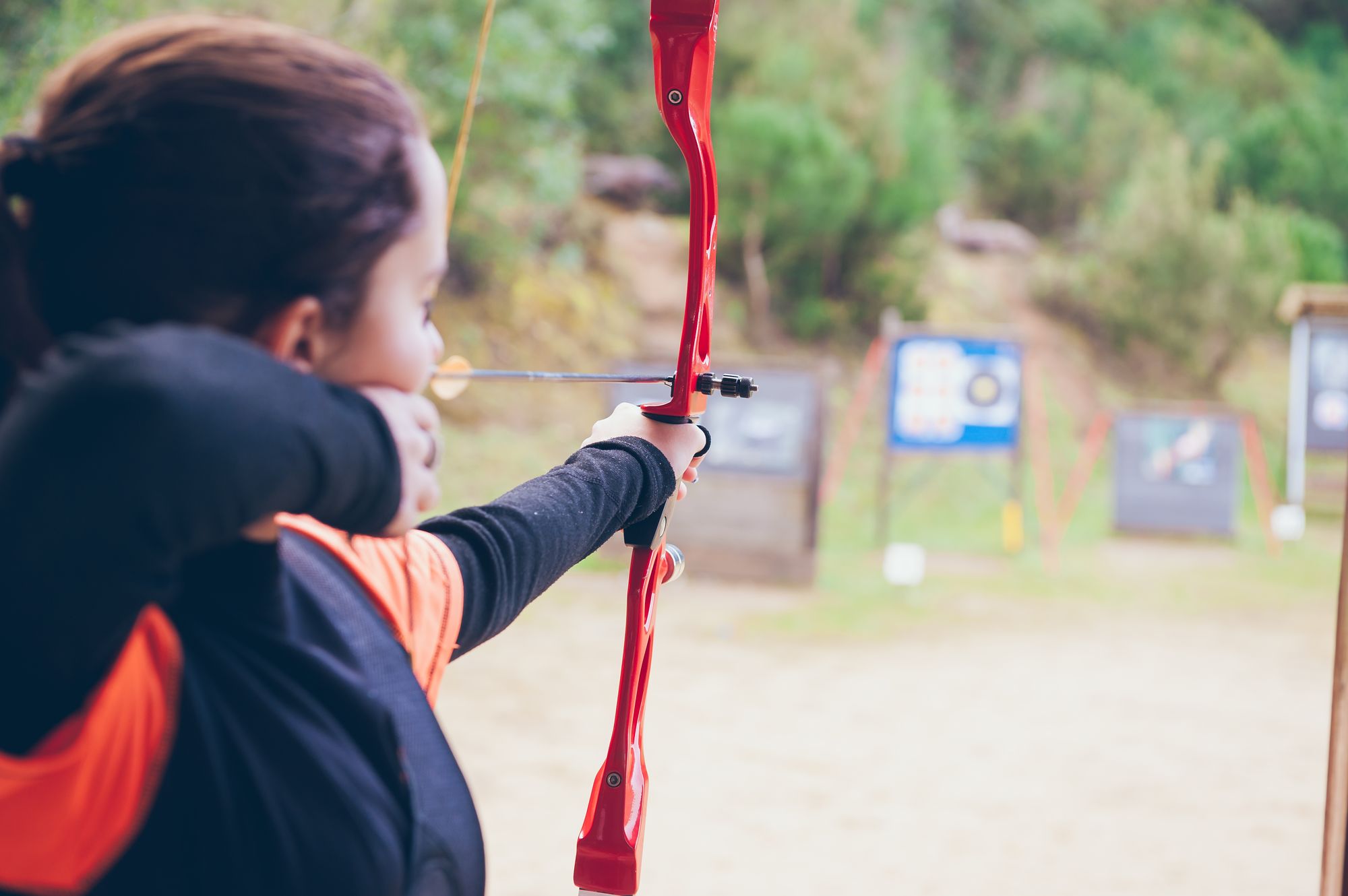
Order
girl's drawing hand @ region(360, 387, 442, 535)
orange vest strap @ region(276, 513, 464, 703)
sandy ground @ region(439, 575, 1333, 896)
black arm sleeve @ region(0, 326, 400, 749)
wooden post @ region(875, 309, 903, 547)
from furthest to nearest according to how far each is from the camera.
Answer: wooden post @ region(875, 309, 903, 547)
sandy ground @ region(439, 575, 1333, 896)
orange vest strap @ region(276, 513, 464, 703)
girl's drawing hand @ region(360, 387, 442, 535)
black arm sleeve @ region(0, 326, 400, 749)

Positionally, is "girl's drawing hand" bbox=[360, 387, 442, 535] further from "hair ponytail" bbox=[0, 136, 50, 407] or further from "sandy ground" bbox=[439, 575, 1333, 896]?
"sandy ground" bbox=[439, 575, 1333, 896]

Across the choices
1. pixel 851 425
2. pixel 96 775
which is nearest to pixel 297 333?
pixel 96 775

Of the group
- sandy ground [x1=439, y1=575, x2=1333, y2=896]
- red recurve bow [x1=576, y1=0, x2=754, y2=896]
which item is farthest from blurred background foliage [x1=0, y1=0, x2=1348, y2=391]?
red recurve bow [x1=576, y1=0, x2=754, y2=896]

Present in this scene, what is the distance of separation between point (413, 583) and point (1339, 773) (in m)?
0.70

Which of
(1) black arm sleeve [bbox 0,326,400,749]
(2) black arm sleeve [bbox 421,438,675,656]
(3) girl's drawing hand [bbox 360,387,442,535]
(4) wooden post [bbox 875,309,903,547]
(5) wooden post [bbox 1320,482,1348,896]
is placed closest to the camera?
(1) black arm sleeve [bbox 0,326,400,749]

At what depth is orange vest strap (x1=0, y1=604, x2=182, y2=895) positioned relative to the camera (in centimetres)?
38

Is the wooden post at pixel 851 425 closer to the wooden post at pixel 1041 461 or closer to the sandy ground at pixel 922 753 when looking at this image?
the wooden post at pixel 1041 461

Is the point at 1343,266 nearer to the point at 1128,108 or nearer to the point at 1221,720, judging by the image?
the point at 1128,108

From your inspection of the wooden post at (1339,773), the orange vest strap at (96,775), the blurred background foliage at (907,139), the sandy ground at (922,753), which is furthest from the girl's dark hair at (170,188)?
the blurred background foliage at (907,139)

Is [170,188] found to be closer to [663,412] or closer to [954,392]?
[663,412]

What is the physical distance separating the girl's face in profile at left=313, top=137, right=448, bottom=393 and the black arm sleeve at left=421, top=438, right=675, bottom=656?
0.22 metres

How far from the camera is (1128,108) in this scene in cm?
1194

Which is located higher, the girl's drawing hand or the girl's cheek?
the girl's cheek

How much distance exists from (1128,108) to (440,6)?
8084mm
